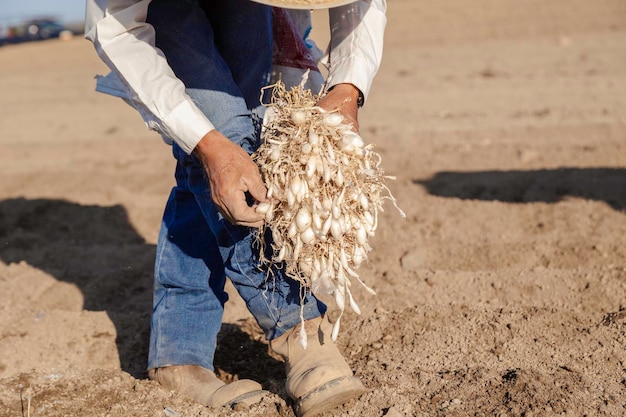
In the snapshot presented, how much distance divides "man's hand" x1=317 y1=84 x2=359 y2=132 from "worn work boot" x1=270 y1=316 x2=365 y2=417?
2.42ft

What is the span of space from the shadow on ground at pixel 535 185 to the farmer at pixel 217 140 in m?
2.41

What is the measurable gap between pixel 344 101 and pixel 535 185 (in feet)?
9.41

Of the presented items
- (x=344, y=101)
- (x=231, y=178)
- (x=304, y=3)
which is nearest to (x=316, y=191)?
(x=231, y=178)

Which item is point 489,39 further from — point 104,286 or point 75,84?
point 104,286

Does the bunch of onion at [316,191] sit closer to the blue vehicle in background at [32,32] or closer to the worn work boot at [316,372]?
the worn work boot at [316,372]

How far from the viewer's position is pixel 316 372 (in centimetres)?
267

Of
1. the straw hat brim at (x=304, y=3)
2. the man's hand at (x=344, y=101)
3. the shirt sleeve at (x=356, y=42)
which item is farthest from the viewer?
the shirt sleeve at (x=356, y=42)

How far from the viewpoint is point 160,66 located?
258 cm

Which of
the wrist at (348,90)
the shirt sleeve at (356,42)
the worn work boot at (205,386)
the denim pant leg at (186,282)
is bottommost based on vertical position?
the worn work boot at (205,386)

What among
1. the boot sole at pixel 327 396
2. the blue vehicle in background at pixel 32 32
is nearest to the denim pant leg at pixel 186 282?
the boot sole at pixel 327 396

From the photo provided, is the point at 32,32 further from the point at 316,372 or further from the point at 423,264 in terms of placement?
the point at 316,372

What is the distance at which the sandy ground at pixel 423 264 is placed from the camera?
286 cm

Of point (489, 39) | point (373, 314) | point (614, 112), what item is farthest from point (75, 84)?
point (373, 314)

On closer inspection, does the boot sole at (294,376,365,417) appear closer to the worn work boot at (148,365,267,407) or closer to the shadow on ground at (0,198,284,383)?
the worn work boot at (148,365,267,407)
